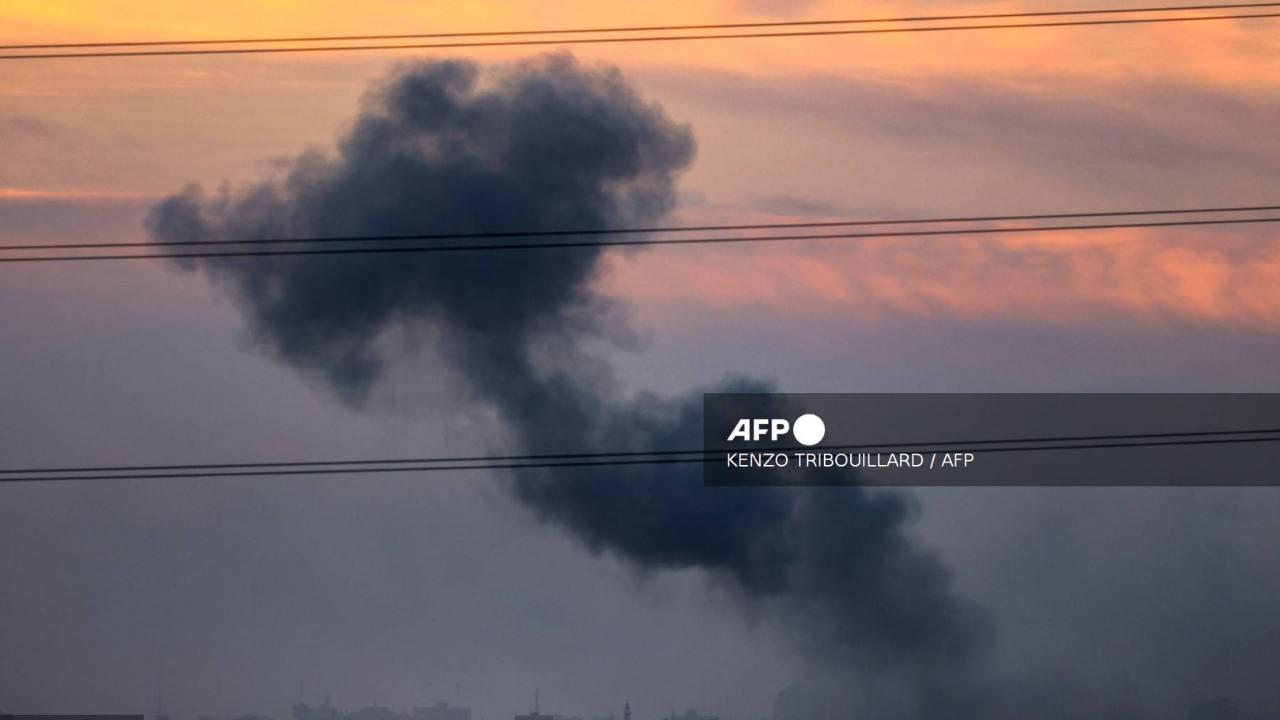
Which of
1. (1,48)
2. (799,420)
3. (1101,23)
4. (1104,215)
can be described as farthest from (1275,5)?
(1,48)

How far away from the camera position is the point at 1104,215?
19.8 meters

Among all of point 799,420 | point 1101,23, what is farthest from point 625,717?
point 1101,23

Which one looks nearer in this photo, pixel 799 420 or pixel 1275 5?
pixel 1275 5

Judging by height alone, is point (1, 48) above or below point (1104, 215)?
A: above

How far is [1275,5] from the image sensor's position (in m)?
20.9

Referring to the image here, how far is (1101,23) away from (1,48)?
104 feet

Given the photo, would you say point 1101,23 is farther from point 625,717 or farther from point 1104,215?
point 625,717

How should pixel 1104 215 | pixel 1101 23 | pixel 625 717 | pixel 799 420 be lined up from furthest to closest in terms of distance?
pixel 625 717 < pixel 799 420 < pixel 1101 23 < pixel 1104 215

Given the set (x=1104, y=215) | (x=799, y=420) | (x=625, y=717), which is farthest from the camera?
(x=625, y=717)

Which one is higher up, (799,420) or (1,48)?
(1,48)

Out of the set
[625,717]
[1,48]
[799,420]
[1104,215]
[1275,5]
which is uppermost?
[1275,5]

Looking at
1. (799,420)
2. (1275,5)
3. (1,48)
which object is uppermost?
(1275,5)

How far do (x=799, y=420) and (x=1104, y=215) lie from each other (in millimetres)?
12075

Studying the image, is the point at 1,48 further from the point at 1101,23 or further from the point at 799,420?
the point at 1101,23
